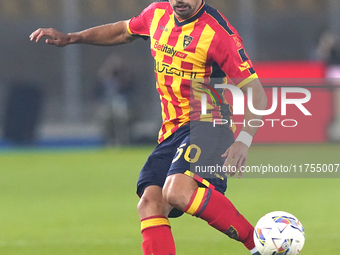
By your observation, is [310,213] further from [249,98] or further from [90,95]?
[90,95]

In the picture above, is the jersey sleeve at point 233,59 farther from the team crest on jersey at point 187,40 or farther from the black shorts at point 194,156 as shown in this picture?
the black shorts at point 194,156

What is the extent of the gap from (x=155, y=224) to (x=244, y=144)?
0.74m

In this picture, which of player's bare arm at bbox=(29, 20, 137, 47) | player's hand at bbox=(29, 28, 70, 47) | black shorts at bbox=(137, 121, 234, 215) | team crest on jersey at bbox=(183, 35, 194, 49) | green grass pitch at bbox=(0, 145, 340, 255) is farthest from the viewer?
green grass pitch at bbox=(0, 145, 340, 255)

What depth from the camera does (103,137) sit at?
13859 millimetres

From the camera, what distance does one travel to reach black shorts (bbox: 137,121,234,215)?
157 inches

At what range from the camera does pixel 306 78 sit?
41.3 ft

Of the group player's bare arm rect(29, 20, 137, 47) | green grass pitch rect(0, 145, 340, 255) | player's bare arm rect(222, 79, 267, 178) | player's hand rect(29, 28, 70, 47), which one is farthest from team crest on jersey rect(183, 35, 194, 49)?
green grass pitch rect(0, 145, 340, 255)

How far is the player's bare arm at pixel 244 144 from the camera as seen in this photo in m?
3.85

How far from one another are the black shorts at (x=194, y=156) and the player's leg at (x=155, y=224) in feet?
0.34

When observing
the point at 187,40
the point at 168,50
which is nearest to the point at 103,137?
the point at 168,50

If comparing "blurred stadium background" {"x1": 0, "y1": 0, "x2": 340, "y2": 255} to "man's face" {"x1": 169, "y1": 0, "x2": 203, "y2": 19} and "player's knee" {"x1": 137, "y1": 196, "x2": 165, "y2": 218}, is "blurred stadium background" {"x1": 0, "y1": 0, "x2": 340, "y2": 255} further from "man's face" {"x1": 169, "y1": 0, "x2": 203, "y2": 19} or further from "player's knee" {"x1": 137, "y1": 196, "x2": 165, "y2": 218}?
"man's face" {"x1": 169, "y1": 0, "x2": 203, "y2": 19}

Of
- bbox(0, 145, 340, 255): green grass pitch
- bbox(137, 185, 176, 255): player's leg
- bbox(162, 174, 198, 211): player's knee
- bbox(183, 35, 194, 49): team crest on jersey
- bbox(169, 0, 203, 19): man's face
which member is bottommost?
bbox(0, 145, 340, 255): green grass pitch

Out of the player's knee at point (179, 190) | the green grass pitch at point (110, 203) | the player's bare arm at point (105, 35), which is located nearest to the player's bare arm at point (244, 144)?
the player's knee at point (179, 190)

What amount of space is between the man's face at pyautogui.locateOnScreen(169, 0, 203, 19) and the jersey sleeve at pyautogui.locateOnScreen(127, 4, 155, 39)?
463mm
